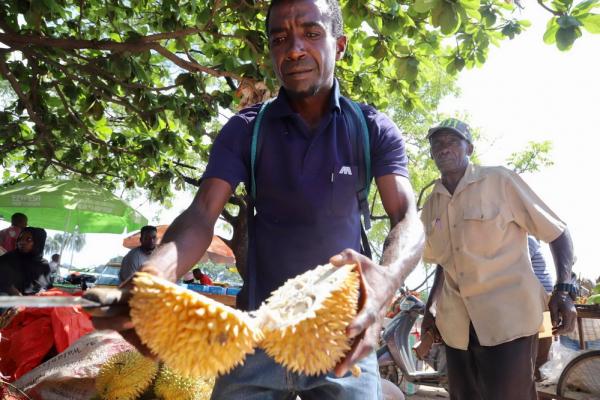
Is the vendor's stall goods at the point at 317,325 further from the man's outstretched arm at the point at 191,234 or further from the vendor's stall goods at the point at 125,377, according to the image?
the vendor's stall goods at the point at 125,377

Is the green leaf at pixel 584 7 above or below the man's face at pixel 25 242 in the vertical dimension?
above

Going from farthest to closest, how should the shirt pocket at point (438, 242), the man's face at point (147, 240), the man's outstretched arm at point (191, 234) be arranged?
the man's face at point (147, 240) < the shirt pocket at point (438, 242) < the man's outstretched arm at point (191, 234)

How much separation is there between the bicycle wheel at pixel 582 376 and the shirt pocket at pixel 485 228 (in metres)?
2.36

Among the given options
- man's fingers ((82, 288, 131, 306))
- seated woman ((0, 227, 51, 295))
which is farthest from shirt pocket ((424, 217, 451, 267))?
seated woman ((0, 227, 51, 295))

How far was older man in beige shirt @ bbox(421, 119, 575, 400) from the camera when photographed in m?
3.31

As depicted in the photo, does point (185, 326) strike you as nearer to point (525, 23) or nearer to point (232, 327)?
point (232, 327)

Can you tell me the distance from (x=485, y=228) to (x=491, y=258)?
8.5 inches

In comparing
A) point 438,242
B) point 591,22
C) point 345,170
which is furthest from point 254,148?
point 438,242

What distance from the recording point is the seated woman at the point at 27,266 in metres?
6.38

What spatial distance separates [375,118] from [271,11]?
1.78 feet

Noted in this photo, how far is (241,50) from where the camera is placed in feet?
15.9

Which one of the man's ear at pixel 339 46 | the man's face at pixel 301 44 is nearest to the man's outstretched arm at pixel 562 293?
the man's ear at pixel 339 46

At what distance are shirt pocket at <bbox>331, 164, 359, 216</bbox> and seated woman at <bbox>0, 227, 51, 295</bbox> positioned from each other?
5828mm

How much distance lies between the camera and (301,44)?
182cm
